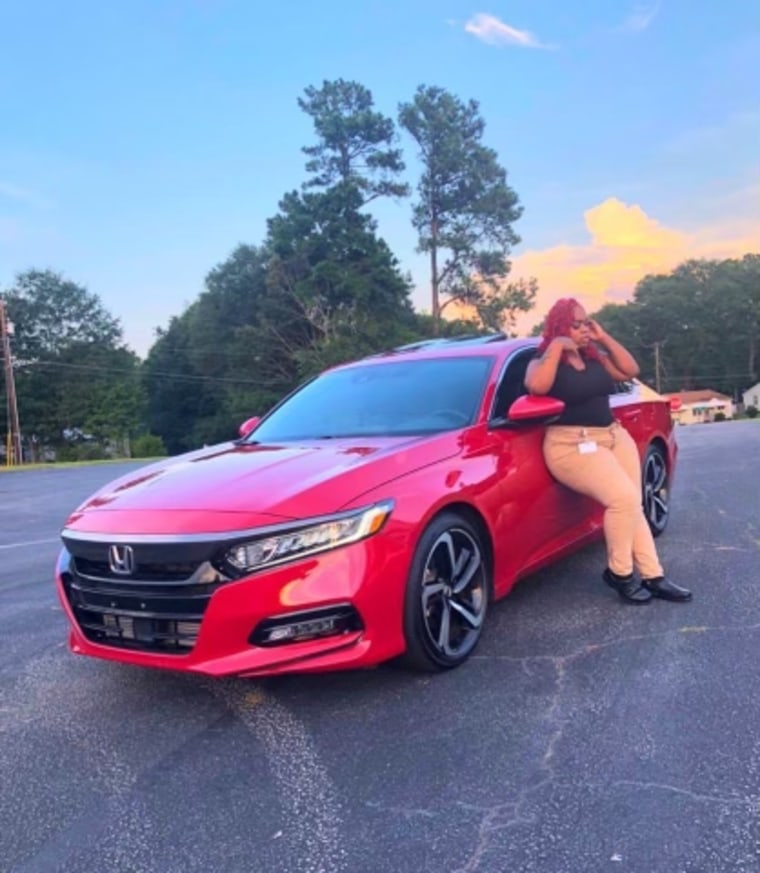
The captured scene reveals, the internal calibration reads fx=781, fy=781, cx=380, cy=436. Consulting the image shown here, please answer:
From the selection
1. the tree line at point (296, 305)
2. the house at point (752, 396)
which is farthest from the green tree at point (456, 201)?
the house at point (752, 396)

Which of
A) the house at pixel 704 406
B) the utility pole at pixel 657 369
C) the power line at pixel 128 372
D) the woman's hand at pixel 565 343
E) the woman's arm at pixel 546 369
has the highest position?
the power line at pixel 128 372

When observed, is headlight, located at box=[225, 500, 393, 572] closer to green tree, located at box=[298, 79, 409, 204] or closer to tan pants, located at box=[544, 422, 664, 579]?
tan pants, located at box=[544, 422, 664, 579]

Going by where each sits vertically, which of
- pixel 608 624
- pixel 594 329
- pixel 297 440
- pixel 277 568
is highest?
pixel 594 329

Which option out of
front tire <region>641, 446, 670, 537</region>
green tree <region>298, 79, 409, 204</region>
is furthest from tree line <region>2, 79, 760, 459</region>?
front tire <region>641, 446, 670, 537</region>

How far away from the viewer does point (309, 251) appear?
4609cm

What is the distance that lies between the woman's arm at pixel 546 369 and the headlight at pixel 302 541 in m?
1.54

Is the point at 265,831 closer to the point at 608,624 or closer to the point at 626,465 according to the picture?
the point at 608,624

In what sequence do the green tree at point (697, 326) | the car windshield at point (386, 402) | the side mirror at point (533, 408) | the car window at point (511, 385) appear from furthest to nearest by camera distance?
the green tree at point (697, 326) → the car window at point (511, 385) → the car windshield at point (386, 402) → the side mirror at point (533, 408)

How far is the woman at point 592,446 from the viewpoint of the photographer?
14.2ft

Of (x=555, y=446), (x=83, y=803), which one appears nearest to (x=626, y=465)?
(x=555, y=446)

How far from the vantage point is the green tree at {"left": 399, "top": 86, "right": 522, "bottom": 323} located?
47094mm

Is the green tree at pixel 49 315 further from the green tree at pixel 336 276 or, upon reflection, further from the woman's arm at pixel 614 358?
the woman's arm at pixel 614 358

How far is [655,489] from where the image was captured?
612 centimetres

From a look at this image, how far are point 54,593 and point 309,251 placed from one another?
4229 cm
